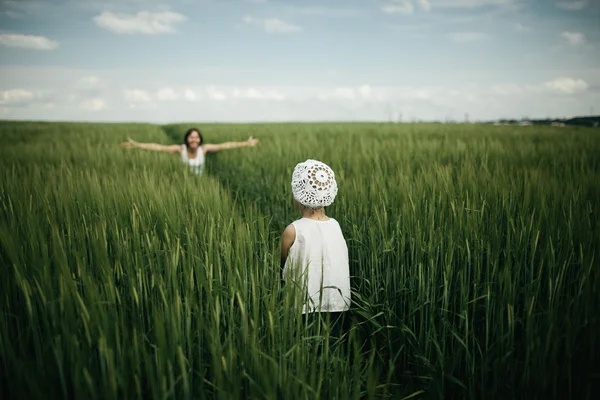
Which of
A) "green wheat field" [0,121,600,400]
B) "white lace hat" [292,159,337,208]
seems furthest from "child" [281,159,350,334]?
"green wheat field" [0,121,600,400]

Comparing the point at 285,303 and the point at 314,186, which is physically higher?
the point at 314,186

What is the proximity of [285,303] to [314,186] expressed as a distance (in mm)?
692

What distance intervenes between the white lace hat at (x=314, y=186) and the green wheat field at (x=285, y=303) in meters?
0.31

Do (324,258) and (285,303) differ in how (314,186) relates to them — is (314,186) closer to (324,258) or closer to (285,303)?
(324,258)

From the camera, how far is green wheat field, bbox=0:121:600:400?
3.42 ft

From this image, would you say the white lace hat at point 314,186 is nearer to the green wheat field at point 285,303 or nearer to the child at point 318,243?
the child at point 318,243

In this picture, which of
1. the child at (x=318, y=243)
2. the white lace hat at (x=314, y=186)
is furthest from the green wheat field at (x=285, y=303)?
the white lace hat at (x=314, y=186)

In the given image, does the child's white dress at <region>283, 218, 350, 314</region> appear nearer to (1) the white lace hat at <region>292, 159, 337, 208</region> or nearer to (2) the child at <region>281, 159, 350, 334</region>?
(2) the child at <region>281, 159, 350, 334</region>

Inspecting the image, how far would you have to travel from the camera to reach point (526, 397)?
120 centimetres

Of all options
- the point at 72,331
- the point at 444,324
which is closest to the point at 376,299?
the point at 444,324

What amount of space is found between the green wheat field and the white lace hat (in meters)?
0.31

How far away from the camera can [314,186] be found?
179 centimetres

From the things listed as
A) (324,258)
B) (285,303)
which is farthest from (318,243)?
(285,303)

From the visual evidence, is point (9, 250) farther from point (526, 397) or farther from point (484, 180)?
point (484, 180)
